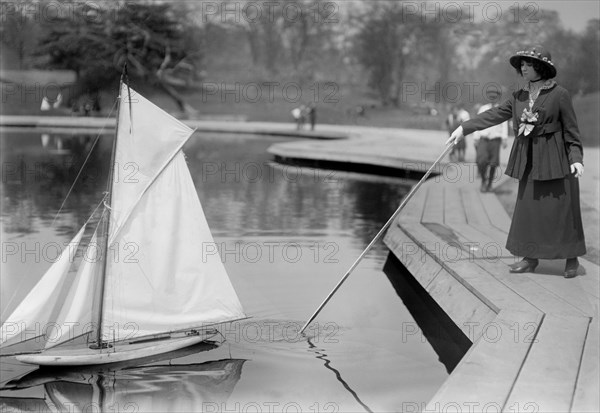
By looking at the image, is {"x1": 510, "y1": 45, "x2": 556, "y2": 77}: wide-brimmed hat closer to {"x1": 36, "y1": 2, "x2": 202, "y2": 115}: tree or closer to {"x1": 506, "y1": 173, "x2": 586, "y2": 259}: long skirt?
{"x1": 506, "y1": 173, "x2": 586, "y2": 259}: long skirt

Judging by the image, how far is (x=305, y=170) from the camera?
22641 millimetres

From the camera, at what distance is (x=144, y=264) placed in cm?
654

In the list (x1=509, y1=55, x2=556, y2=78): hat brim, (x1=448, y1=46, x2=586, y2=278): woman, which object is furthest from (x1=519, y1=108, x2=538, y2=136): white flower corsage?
(x1=509, y1=55, x2=556, y2=78): hat brim

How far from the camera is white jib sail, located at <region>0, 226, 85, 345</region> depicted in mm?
5934

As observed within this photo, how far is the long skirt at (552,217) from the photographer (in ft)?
23.0

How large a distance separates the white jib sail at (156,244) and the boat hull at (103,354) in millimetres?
108

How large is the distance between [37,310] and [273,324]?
2051 mm

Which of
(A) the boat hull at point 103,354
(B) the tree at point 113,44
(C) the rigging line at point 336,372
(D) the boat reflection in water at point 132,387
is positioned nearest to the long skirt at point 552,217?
(C) the rigging line at point 336,372

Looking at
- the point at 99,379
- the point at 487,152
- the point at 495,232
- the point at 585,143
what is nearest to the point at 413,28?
the point at 585,143

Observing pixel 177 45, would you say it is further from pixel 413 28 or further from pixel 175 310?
pixel 175 310

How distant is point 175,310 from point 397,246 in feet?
12.3

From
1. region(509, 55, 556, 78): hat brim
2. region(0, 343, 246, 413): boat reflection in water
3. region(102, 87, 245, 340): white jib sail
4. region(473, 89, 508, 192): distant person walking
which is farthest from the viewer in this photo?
region(473, 89, 508, 192): distant person walking

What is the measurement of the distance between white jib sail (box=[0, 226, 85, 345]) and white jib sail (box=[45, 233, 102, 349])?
87mm

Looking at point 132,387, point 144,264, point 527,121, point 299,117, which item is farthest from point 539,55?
point 299,117
